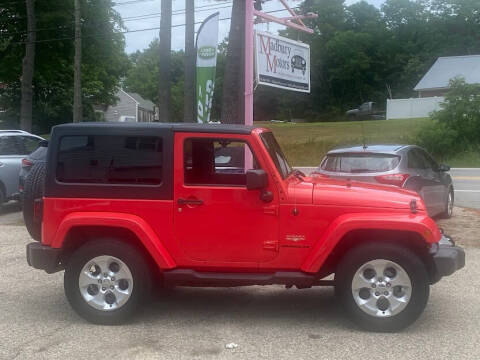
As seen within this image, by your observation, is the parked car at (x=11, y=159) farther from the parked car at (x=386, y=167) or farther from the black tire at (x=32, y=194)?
the black tire at (x=32, y=194)

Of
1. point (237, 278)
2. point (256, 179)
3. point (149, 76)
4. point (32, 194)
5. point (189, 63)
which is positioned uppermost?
point (149, 76)

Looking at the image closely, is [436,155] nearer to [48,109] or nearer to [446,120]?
[446,120]

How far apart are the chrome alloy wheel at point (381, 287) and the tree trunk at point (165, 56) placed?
15.5 meters

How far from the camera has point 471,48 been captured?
83.6 metres

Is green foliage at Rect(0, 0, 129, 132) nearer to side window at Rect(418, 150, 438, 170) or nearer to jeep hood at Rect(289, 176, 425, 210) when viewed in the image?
side window at Rect(418, 150, 438, 170)

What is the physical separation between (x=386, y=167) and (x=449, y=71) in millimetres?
58505

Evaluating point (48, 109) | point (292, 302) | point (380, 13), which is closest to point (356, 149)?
point (292, 302)

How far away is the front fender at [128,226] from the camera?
217 inches

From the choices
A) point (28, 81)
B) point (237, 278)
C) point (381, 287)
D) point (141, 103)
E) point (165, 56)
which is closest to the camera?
point (381, 287)

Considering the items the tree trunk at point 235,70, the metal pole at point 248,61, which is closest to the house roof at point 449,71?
the tree trunk at point 235,70

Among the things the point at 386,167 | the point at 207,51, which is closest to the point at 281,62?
the point at 207,51

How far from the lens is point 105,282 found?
564 cm

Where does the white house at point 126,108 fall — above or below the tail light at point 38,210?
above

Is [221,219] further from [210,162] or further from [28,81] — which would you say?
[28,81]
